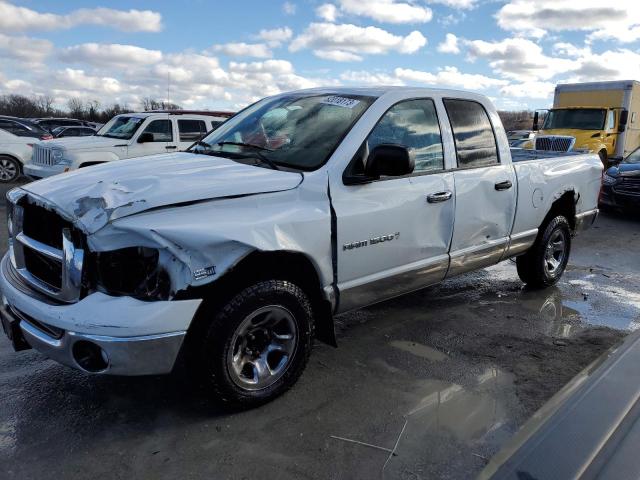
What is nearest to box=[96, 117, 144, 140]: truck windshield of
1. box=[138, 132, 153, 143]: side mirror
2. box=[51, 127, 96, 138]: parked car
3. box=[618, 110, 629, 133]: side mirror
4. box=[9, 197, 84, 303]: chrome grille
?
box=[138, 132, 153, 143]: side mirror

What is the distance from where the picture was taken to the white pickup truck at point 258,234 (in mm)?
2568

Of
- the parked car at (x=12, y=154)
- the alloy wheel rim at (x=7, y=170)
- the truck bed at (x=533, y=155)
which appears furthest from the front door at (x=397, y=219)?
the alloy wheel rim at (x=7, y=170)

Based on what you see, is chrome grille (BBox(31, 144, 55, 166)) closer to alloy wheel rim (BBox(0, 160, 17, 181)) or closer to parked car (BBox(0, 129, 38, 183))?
parked car (BBox(0, 129, 38, 183))

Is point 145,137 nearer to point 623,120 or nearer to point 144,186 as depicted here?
point 144,186

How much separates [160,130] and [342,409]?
9.12m

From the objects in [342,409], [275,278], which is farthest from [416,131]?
[342,409]

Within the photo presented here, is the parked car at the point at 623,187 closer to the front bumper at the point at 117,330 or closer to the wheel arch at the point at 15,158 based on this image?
the front bumper at the point at 117,330

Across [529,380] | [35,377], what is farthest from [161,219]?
[529,380]

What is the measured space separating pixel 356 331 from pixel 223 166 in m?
1.84

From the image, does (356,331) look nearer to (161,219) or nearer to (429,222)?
(429,222)

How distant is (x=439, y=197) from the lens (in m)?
3.80

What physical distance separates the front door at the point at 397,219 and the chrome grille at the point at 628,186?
Result: 8.08 meters

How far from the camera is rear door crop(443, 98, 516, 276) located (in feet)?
13.4

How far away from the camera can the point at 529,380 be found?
3549 millimetres
